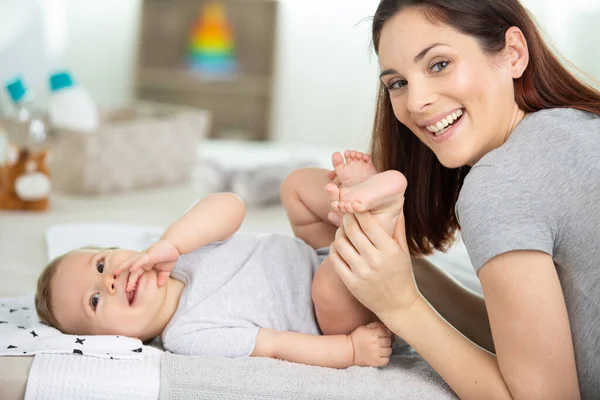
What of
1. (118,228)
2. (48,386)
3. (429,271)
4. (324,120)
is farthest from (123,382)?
(324,120)

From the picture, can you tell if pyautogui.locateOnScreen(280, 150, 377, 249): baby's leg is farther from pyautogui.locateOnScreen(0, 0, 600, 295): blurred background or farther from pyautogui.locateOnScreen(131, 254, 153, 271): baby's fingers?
pyautogui.locateOnScreen(0, 0, 600, 295): blurred background

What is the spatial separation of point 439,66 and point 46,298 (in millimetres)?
689

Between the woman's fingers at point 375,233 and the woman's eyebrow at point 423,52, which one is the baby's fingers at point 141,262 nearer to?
the woman's fingers at point 375,233

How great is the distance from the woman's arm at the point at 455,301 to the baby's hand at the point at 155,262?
1.46ft

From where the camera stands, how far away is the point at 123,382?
1.02 metres

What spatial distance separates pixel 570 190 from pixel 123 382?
2.02 feet

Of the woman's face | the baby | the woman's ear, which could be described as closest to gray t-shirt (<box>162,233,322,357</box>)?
the baby

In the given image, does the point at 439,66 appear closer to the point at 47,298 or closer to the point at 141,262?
the point at 141,262

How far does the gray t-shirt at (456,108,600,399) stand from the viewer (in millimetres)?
940

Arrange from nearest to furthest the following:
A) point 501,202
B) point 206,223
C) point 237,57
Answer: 1. point 501,202
2. point 206,223
3. point 237,57

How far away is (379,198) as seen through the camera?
1.03 m

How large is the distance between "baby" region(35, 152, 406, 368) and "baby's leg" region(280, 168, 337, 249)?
0.08 metres

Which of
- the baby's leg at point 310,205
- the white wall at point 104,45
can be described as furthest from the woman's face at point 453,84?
the white wall at point 104,45

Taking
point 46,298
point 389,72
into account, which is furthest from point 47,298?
point 389,72
